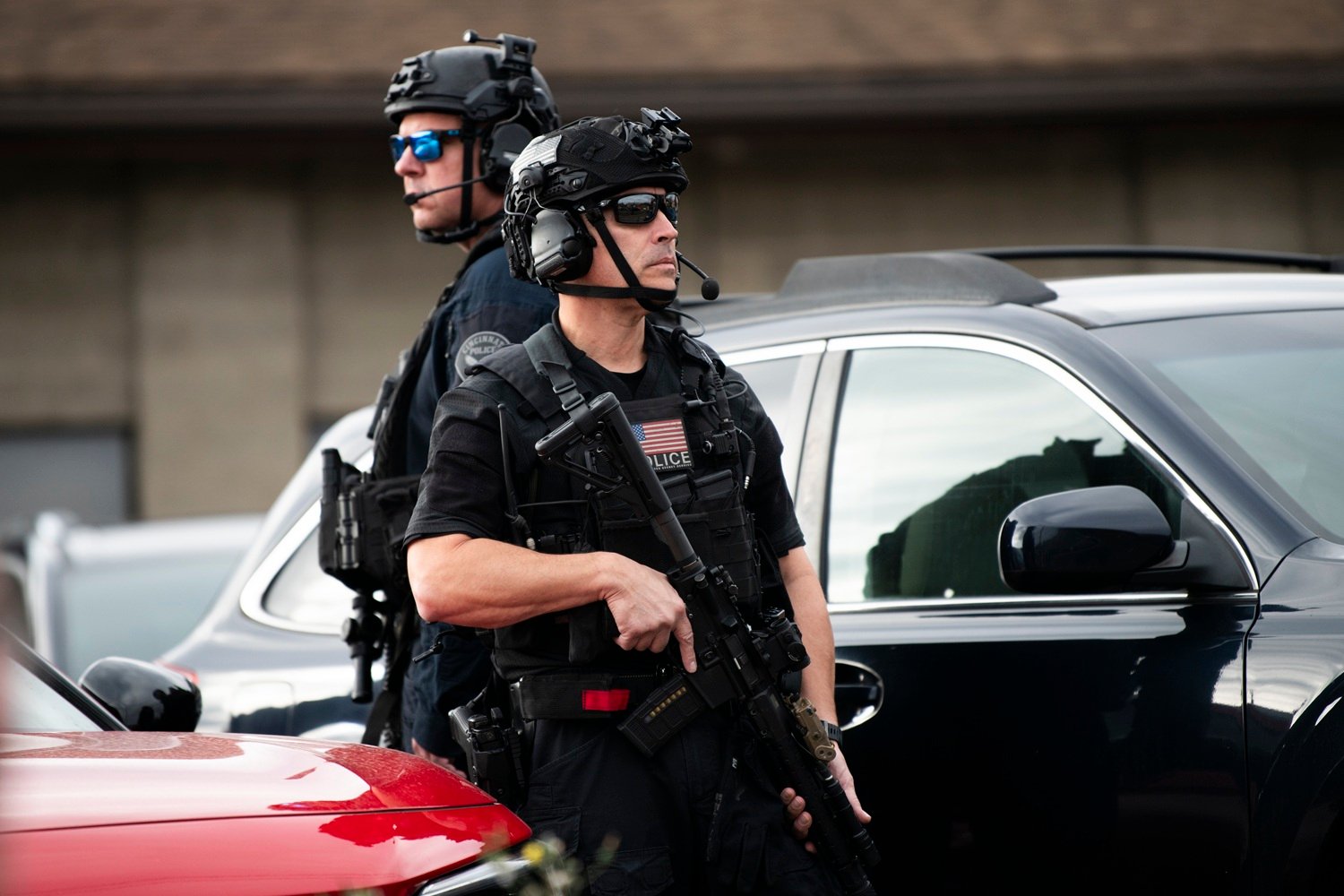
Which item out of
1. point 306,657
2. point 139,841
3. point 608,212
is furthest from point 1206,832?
point 306,657

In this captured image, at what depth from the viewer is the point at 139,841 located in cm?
204

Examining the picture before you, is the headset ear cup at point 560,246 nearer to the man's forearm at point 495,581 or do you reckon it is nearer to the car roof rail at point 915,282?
the man's forearm at point 495,581

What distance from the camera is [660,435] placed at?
2766 mm

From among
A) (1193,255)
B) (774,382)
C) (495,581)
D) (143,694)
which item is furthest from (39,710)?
(1193,255)

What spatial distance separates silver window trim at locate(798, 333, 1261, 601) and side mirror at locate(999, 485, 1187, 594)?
121 millimetres

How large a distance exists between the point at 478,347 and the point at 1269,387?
4.81ft

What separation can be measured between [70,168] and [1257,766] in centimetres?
1170

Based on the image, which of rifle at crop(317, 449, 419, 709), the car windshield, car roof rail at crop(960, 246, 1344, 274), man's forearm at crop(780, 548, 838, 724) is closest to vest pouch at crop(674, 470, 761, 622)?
man's forearm at crop(780, 548, 838, 724)

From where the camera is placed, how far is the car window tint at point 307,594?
4000 mm

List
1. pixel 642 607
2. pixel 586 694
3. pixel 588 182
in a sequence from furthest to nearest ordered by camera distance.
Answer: pixel 588 182 → pixel 586 694 → pixel 642 607

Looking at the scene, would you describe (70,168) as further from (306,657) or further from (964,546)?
(964,546)

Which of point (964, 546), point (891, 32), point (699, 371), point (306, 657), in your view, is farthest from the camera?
point (891, 32)

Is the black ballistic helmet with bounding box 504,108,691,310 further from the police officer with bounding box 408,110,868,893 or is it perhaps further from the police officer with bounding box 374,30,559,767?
the police officer with bounding box 374,30,559,767

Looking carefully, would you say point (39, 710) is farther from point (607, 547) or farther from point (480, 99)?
point (480, 99)
